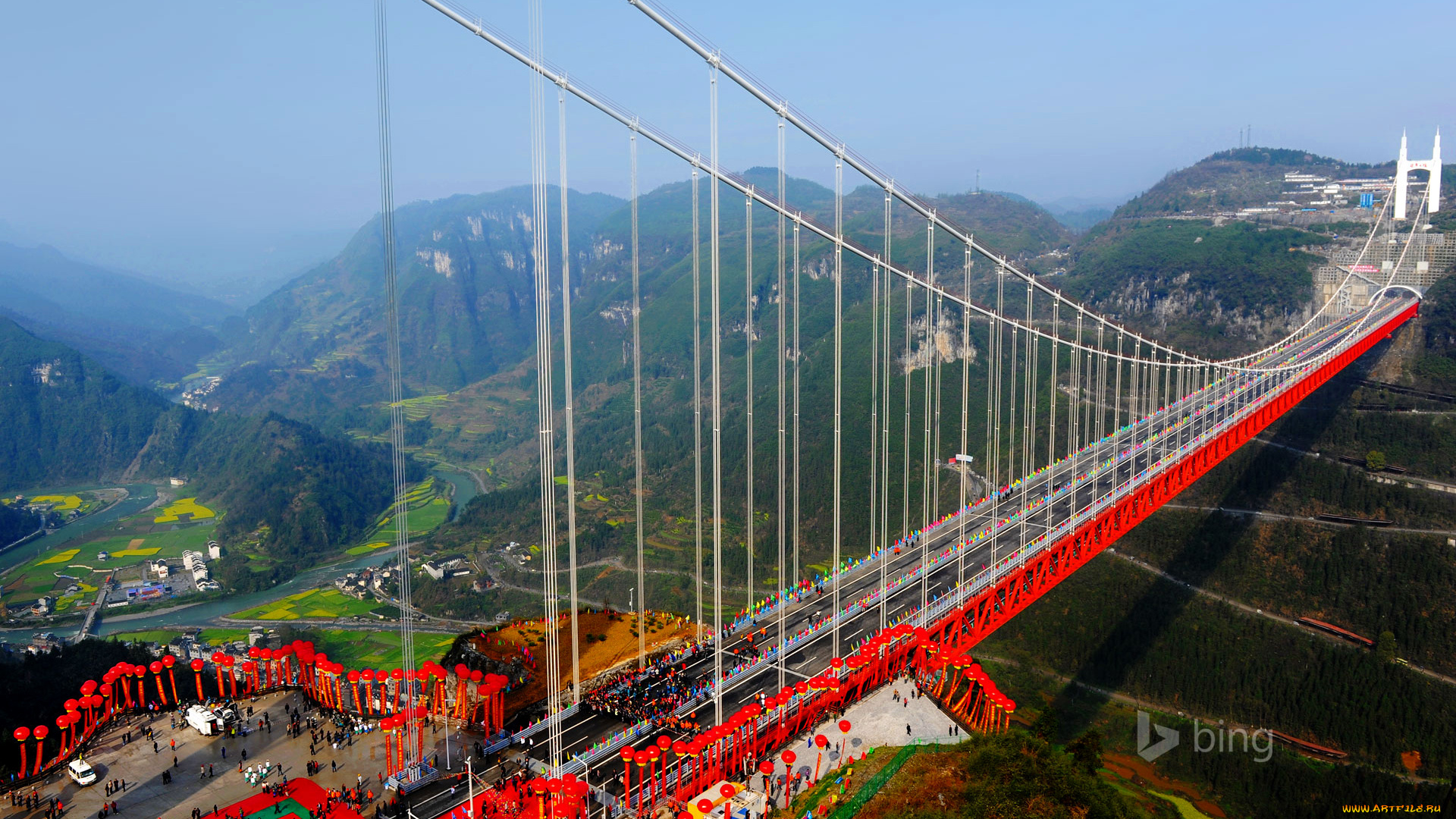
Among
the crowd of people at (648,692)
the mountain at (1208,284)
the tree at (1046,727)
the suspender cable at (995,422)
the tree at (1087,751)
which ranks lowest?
the tree at (1087,751)

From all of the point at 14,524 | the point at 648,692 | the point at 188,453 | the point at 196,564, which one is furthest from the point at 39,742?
the point at 188,453

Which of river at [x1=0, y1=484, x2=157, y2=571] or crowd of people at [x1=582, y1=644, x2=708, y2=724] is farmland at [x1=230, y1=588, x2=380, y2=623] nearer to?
river at [x1=0, y1=484, x2=157, y2=571]

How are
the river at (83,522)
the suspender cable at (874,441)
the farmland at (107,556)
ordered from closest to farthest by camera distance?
the suspender cable at (874,441), the farmland at (107,556), the river at (83,522)

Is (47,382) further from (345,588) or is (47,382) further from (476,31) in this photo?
(476,31)

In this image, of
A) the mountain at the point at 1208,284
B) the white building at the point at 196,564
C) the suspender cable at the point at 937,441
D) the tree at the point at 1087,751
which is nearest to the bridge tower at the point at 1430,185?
the mountain at the point at 1208,284

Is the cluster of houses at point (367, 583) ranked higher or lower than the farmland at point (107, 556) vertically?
lower

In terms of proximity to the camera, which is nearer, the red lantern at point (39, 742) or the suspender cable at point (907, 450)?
the red lantern at point (39, 742)

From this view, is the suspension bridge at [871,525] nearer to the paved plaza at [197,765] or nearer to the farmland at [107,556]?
the paved plaza at [197,765]
